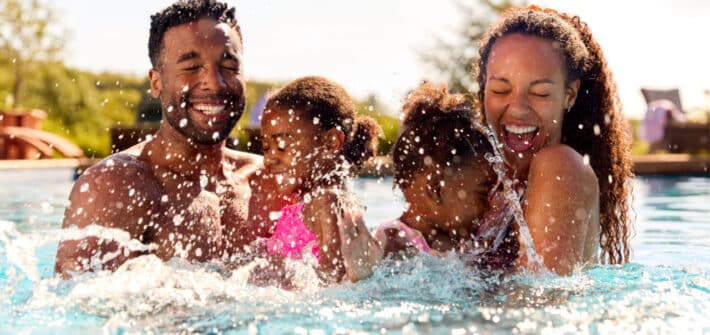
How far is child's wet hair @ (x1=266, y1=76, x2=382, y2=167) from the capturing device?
424cm

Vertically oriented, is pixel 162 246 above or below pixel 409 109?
below

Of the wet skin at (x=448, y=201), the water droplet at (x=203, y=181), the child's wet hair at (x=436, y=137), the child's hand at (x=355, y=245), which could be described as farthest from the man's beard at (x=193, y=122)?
the child's hand at (x=355, y=245)

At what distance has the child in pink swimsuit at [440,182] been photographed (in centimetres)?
377

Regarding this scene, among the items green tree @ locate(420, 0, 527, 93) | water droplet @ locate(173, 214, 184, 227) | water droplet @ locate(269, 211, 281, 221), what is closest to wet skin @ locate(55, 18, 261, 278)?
water droplet @ locate(173, 214, 184, 227)

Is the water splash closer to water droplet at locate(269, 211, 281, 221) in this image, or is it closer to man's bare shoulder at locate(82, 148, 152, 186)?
water droplet at locate(269, 211, 281, 221)

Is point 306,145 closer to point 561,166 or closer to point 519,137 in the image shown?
point 519,137

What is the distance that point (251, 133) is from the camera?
42.9 ft

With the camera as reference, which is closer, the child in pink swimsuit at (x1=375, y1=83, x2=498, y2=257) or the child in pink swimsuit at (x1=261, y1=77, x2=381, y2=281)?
the child in pink swimsuit at (x1=375, y1=83, x2=498, y2=257)

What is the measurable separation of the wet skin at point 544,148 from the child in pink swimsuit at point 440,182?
0.17 m

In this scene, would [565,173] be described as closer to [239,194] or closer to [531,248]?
[531,248]

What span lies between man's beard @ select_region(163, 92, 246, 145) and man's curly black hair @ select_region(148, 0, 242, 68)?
0.83 feet

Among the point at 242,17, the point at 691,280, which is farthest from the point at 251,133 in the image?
the point at 691,280

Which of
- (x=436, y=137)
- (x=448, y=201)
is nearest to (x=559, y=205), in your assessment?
(x=448, y=201)

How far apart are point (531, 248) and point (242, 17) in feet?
6.33
